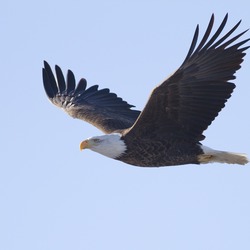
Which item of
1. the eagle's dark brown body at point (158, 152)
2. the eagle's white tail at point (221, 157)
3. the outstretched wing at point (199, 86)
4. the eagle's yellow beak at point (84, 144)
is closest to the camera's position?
the outstretched wing at point (199, 86)

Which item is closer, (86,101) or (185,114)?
(185,114)

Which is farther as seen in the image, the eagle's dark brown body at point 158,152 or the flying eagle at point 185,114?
the eagle's dark brown body at point 158,152

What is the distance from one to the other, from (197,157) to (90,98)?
3.47 metres

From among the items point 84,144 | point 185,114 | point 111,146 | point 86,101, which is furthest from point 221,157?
point 86,101

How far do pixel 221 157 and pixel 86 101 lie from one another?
11.3ft

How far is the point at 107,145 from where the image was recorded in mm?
11102

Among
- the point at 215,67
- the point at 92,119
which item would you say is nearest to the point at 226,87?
the point at 215,67

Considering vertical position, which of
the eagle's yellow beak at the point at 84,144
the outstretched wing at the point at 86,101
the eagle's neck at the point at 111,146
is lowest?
the eagle's neck at the point at 111,146

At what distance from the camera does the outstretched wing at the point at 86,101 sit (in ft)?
42.8

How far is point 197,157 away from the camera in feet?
36.3

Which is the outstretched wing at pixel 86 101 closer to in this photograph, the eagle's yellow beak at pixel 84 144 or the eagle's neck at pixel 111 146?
the eagle's yellow beak at pixel 84 144

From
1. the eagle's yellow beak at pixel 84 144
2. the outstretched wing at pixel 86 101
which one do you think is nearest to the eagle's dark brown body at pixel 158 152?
the eagle's yellow beak at pixel 84 144

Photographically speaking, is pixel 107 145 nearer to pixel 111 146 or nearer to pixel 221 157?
pixel 111 146

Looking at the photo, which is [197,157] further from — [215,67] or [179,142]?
[215,67]
